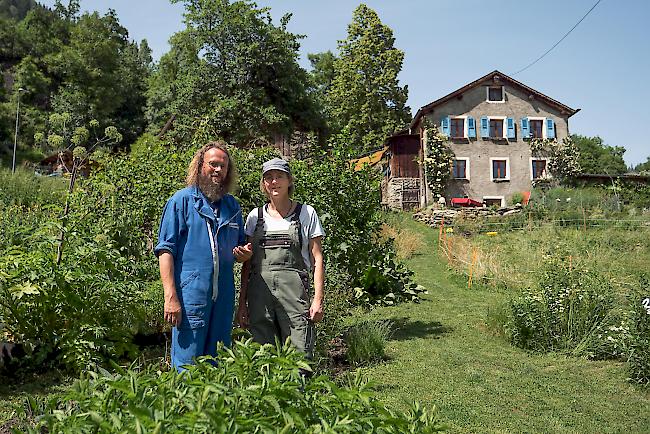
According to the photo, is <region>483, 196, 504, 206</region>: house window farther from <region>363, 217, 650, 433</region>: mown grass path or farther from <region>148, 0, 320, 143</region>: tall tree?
<region>363, 217, 650, 433</region>: mown grass path

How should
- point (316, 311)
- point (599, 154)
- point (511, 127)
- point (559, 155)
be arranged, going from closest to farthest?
point (316, 311) → point (559, 155) → point (511, 127) → point (599, 154)

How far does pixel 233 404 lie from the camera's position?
141cm

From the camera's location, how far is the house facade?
28.7 meters

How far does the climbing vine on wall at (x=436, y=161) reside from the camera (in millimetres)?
27906

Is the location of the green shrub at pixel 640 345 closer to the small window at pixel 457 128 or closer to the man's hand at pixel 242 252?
the man's hand at pixel 242 252

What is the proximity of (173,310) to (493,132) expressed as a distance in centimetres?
2797

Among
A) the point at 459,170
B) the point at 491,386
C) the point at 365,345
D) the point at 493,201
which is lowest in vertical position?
the point at 491,386

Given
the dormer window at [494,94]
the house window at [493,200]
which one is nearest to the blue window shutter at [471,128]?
the dormer window at [494,94]

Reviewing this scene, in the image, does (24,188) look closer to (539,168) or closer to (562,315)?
(562,315)

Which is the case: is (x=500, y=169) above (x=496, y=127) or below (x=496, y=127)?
below

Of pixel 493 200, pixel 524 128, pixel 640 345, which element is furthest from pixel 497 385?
pixel 524 128

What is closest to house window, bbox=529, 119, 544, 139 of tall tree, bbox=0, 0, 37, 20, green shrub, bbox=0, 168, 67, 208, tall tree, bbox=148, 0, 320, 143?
tall tree, bbox=148, 0, 320, 143

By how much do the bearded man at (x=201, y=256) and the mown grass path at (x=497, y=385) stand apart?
158 centimetres

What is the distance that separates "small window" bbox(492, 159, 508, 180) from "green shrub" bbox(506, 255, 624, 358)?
22.5 metres
